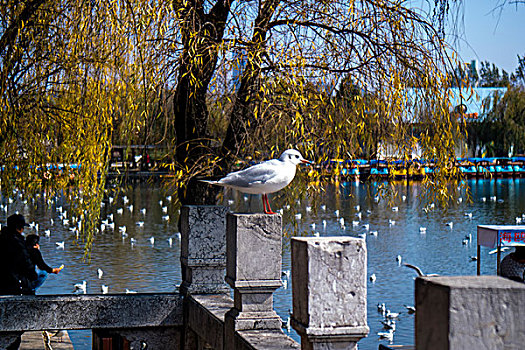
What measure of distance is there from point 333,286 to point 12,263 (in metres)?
5.30

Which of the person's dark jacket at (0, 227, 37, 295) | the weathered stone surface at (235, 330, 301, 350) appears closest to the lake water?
the person's dark jacket at (0, 227, 37, 295)

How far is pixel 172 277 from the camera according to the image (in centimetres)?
1802

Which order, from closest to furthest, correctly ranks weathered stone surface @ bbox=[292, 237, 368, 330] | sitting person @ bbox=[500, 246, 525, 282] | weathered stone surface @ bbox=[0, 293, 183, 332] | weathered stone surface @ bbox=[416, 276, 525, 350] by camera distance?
weathered stone surface @ bbox=[416, 276, 525, 350] < weathered stone surface @ bbox=[292, 237, 368, 330] < weathered stone surface @ bbox=[0, 293, 183, 332] < sitting person @ bbox=[500, 246, 525, 282]

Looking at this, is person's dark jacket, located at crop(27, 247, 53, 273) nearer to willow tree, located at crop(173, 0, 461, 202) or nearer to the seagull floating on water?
willow tree, located at crop(173, 0, 461, 202)

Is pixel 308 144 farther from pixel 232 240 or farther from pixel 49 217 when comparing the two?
pixel 49 217

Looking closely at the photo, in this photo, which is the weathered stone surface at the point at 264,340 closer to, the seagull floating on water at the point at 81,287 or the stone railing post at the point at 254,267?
the stone railing post at the point at 254,267

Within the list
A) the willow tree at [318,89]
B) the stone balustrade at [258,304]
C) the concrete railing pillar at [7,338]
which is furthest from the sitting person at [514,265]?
the concrete railing pillar at [7,338]

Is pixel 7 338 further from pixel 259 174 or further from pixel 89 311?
pixel 259 174

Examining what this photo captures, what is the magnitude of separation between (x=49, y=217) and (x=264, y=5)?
25.5 meters

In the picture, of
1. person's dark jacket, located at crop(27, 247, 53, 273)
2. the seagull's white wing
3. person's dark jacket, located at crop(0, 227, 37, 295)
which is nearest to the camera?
the seagull's white wing

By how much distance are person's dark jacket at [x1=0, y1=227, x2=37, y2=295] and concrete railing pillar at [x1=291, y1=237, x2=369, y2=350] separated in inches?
204

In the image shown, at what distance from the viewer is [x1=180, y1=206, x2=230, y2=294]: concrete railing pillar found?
573cm

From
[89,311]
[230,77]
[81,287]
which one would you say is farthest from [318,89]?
[81,287]

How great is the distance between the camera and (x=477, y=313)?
177cm
